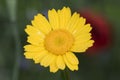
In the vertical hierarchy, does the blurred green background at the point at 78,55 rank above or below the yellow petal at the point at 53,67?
above

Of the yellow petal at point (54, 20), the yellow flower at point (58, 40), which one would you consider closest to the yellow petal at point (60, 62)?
the yellow flower at point (58, 40)

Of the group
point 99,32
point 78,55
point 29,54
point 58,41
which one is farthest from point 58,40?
point 78,55

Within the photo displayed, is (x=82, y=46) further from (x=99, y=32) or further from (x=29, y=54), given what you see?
(x=99, y=32)

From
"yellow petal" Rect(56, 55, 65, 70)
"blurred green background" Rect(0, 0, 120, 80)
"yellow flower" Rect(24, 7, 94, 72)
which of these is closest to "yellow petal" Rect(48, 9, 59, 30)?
"yellow flower" Rect(24, 7, 94, 72)

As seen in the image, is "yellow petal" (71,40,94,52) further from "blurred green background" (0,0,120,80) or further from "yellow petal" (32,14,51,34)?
"blurred green background" (0,0,120,80)

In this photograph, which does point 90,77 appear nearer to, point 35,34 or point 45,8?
point 45,8

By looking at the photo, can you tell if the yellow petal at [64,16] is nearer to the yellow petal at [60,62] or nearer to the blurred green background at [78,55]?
the yellow petal at [60,62]
